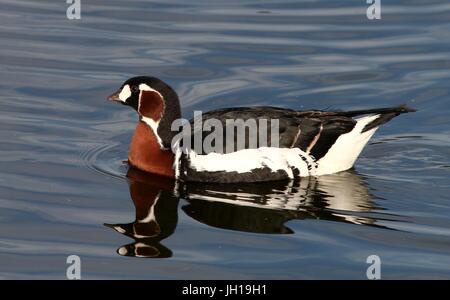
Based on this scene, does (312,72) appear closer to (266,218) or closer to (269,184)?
(269,184)

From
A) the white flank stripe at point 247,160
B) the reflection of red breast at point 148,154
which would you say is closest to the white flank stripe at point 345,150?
the white flank stripe at point 247,160

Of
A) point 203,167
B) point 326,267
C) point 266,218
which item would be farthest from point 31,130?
point 326,267

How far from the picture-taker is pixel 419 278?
10.9 m

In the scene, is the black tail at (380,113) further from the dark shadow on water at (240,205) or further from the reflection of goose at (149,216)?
the reflection of goose at (149,216)

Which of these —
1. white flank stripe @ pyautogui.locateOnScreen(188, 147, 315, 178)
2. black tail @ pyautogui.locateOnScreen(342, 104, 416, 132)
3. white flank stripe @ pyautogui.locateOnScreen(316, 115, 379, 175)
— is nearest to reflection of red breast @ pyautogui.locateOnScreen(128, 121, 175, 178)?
white flank stripe @ pyautogui.locateOnScreen(188, 147, 315, 178)

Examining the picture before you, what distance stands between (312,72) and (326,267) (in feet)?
21.8

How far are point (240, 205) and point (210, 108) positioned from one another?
365 cm

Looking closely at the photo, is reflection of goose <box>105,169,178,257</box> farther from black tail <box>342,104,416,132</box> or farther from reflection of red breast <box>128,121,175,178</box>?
black tail <box>342,104,416,132</box>

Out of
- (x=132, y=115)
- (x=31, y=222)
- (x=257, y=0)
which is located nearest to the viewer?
(x=31, y=222)

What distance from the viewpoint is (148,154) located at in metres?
14.0

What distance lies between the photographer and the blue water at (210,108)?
1147cm

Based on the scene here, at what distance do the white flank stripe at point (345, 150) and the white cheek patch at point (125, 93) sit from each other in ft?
7.79

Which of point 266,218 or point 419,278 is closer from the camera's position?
point 419,278

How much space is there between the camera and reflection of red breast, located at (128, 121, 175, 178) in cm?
1390
